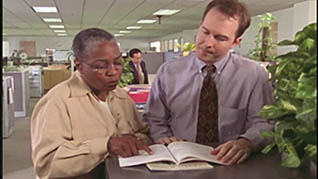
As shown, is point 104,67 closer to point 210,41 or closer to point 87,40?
point 87,40

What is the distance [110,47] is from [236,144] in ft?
1.68

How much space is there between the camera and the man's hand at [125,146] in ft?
3.93

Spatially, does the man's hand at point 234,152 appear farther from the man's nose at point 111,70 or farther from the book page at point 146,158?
the man's nose at point 111,70

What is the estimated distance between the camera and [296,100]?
82 centimetres

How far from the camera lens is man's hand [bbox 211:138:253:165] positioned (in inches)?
44.9

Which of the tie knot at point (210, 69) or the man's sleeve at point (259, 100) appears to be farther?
the tie knot at point (210, 69)

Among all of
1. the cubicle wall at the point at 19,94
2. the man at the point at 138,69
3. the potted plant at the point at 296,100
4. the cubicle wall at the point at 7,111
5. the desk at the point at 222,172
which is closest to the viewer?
the potted plant at the point at 296,100

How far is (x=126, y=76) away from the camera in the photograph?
4125 mm

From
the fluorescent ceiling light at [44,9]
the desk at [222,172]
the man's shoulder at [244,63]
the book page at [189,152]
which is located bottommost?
the desk at [222,172]

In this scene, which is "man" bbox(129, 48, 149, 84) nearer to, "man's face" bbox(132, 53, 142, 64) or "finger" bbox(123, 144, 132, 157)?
"man's face" bbox(132, 53, 142, 64)

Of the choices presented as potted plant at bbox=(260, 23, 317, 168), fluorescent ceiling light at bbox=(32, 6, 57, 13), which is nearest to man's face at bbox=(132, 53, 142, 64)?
fluorescent ceiling light at bbox=(32, 6, 57, 13)

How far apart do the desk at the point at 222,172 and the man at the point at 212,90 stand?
0.91 ft

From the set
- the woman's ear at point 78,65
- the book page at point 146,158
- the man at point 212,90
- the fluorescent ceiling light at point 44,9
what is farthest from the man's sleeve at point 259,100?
the fluorescent ceiling light at point 44,9

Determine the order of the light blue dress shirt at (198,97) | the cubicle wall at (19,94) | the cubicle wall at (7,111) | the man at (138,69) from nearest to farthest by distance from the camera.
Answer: the light blue dress shirt at (198,97) < the man at (138,69) < the cubicle wall at (7,111) < the cubicle wall at (19,94)
